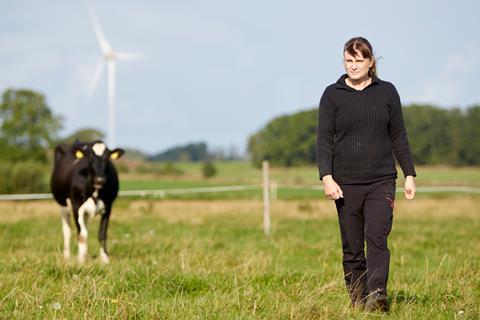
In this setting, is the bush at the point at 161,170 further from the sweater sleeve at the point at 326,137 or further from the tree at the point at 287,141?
the sweater sleeve at the point at 326,137

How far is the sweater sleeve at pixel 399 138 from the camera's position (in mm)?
4270

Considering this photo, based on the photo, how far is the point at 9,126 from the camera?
5359cm

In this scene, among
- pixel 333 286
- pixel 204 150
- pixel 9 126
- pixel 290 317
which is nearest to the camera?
pixel 290 317

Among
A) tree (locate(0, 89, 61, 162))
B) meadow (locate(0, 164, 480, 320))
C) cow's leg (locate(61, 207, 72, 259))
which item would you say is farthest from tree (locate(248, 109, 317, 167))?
meadow (locate(0, 164, 480, 320))

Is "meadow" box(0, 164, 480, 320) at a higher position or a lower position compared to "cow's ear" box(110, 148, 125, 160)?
lower

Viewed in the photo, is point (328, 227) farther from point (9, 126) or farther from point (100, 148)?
point (9, 126)

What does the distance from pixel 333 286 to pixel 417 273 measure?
6.42 ft

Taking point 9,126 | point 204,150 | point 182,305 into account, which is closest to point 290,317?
point 182,305

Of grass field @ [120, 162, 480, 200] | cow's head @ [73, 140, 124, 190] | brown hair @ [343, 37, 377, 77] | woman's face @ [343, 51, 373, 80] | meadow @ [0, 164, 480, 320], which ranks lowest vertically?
grass field @ [120, 162, 480, 200]

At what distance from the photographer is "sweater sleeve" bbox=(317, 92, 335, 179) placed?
13.9 feet

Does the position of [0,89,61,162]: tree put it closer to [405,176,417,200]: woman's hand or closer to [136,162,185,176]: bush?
[136,162,185,176]: bush

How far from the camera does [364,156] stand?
4188 mm

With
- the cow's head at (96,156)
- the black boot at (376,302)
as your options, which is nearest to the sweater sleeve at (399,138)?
the black boot at (376,302)

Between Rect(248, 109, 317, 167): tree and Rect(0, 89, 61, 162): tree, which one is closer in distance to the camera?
Rect(0, 89, 61, 162): tree
